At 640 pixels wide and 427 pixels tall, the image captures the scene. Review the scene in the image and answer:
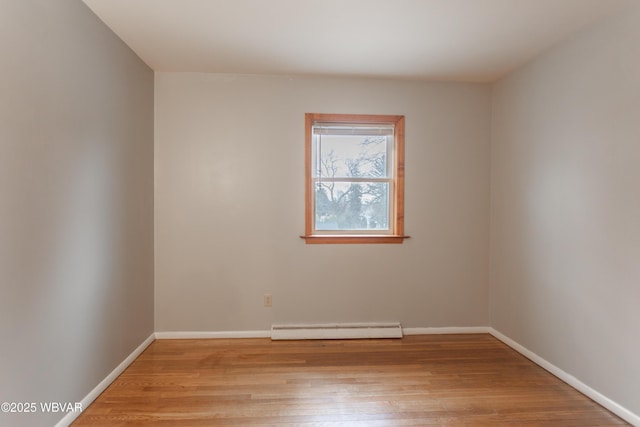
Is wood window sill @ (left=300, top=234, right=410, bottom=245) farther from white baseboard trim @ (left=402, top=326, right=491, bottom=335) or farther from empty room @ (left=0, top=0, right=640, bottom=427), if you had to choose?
white baseboard trim @ (left=402, top=326, right=491, bottom=335)

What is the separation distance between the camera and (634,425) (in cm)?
202

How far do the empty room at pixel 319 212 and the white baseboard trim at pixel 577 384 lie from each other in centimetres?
1

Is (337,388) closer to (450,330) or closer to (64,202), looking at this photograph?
(450,330)

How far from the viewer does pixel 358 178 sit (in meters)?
3.50

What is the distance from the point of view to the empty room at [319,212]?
1.98m

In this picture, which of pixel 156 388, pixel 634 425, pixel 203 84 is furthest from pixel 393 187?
pixel 156 388

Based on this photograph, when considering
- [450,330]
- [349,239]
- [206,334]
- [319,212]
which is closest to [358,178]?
[319,212]

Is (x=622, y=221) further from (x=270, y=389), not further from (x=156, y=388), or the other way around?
(x=156, y=388)

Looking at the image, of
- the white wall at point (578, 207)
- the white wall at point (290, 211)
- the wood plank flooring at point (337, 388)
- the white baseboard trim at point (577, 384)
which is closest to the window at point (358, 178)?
the white wall at point (290, 211)

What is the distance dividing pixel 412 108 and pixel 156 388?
3203 mm

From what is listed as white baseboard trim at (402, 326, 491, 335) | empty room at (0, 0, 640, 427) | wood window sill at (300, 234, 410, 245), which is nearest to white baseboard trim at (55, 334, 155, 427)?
empty room at (0, 0, 640, 427)

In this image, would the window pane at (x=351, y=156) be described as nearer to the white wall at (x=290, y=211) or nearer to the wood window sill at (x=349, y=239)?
the white wall at (x=290, y=211)

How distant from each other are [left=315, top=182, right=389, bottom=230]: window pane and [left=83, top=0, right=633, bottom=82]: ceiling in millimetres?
1080

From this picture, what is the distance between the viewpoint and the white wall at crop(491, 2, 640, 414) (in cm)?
Answer: 210
